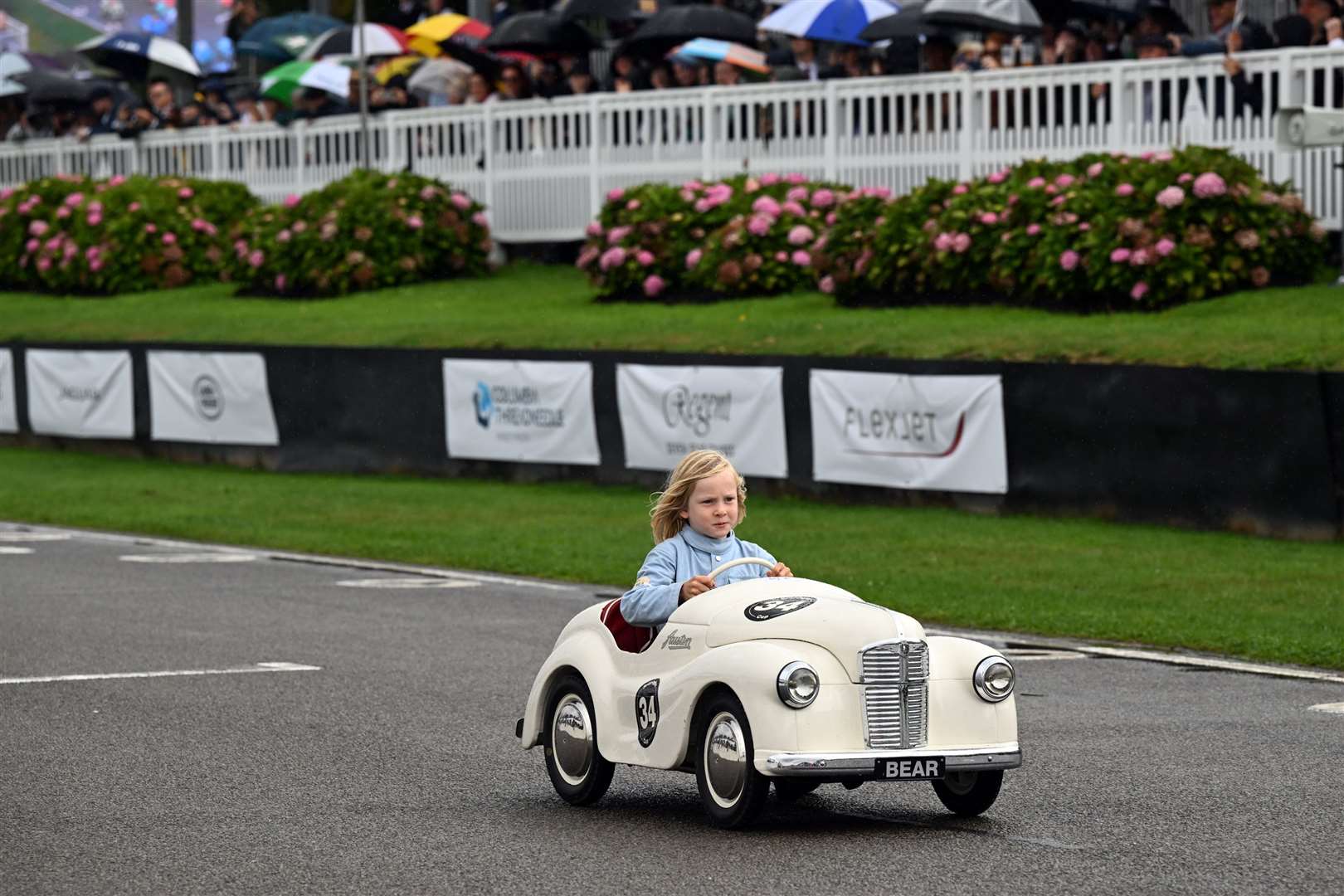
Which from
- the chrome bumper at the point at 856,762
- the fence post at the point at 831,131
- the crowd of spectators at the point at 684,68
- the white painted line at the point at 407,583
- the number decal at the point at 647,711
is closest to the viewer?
the chrome bumper at the point at 856,762

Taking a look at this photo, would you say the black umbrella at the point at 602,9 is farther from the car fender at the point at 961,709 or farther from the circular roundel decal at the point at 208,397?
the car fender at the point at 961,709

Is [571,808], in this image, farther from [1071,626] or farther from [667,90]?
[667,90]

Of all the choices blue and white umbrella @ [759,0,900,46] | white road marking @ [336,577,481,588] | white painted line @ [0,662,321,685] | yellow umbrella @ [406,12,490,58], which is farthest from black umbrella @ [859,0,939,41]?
white painted line @ [0,662,321,685]

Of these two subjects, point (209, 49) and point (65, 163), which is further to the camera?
point (209, 49)

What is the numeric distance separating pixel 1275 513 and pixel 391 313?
15.6 metres

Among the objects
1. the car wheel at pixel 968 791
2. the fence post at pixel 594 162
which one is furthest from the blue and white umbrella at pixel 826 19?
the car wheel at pixel 968 791

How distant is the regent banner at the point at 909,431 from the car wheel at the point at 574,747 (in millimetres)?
11276

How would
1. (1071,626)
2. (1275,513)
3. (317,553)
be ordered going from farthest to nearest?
(317,553) → (1275,513) → (1071,626)

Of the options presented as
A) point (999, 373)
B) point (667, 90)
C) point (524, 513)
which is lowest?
point (524, 513)

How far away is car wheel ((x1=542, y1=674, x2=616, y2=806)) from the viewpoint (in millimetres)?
8188

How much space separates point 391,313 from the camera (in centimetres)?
3038

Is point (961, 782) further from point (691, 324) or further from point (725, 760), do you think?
point (691, 324)

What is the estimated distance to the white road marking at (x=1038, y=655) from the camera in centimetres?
1269

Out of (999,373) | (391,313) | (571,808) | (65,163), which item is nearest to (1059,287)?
(999,373)
